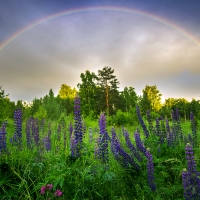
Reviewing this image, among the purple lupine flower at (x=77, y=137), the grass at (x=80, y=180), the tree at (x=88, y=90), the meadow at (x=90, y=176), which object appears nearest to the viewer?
the meadow at (x=90, y=176)

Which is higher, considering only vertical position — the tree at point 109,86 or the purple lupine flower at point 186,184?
the tree at point 109,86

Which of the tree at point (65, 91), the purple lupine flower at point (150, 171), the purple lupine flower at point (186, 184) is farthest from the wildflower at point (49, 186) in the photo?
the tree at point (65, 91)

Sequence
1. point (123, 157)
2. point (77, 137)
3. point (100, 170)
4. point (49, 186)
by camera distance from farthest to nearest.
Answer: point (123, 157), point (77, 137), point (100, 170), point (49, 186)

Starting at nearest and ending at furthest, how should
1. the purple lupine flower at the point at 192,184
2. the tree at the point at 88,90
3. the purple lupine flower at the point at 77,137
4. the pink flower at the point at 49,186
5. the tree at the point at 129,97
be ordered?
1. the purple lupine flower at the point at 192,184
2. the pink flower at the point at 49,186
3. the purple lupine flower at the point at 77,137
4. the tree at the point at 88,90
5. the tree at the point at 129,97

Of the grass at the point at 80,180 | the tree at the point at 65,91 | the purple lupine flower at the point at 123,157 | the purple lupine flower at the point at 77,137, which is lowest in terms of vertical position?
the grass at the point at 80,180

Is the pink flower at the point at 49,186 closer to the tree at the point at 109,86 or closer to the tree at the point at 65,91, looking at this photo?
the tree at the point at 109,86

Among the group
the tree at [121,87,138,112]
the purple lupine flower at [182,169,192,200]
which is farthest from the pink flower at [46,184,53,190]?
the tree at [121,87,138,112]

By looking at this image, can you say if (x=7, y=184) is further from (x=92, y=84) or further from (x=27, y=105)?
(x=92, y=84)

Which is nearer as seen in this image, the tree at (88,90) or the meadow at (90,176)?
the meadow at (90,176)

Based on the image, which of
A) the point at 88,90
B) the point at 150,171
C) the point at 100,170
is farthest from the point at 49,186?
the point at 88,90

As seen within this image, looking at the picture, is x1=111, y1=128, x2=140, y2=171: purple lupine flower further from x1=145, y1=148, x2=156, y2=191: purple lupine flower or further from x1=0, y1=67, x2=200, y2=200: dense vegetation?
x1=145, y1=148, x2=156, y2=191: purple lupine flower

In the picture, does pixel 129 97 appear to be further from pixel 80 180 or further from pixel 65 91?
pixel 80 180

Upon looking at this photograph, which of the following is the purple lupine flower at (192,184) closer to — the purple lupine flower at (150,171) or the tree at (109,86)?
the purple lupine flower at (150,171)

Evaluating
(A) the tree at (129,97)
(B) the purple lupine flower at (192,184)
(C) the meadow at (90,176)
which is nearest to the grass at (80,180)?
(C) the meadow at (90,176)
